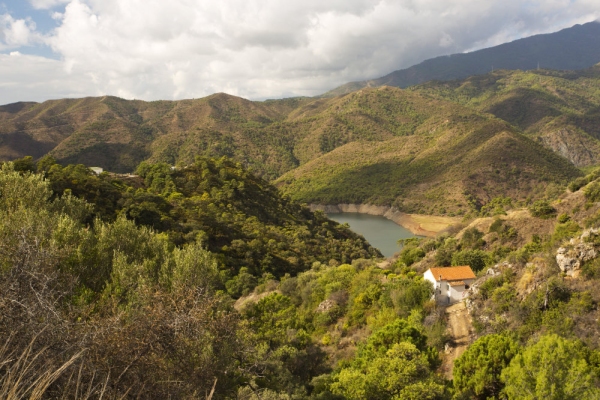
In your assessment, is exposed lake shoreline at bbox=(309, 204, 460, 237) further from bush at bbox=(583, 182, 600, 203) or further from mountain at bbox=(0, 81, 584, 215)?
bush at bbox=(583, 182, 600, 203)

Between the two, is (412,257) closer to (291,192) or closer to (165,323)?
(165,323)

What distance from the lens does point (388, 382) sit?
11578 mm

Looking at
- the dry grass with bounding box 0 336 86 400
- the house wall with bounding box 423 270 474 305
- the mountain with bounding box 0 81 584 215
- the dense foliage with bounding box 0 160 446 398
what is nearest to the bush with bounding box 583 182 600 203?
the house wall with bounding box 423 270 474 305

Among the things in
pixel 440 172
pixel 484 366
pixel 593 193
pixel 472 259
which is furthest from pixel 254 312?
pixel 440 172

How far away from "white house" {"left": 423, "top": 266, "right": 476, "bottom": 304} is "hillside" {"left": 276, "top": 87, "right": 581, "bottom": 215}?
74700mm

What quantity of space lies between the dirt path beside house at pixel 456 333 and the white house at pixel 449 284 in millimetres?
840

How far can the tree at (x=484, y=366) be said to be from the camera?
11883 millimetres

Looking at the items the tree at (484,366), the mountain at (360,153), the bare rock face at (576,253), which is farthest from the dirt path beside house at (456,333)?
the mountain at (360,153)

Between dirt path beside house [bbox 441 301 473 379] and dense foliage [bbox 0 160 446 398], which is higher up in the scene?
dense foliage [bbox 0 160 446 398]

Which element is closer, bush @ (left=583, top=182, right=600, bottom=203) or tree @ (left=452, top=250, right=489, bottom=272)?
bush @ (left=583, top=182, right=600, bottom=203)

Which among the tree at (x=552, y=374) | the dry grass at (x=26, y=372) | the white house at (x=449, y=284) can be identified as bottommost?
the white house at (x=449, y=284)

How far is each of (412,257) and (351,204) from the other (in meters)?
81.4

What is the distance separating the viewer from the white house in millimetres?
21672

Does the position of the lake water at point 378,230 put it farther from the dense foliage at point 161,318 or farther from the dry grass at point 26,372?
the dry grass at point 26,372
